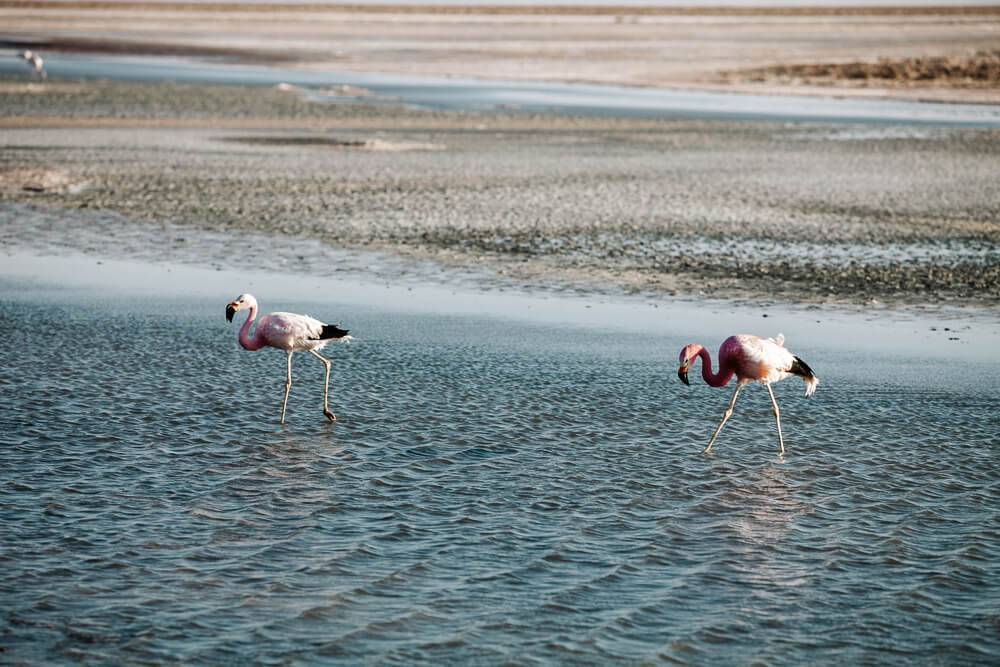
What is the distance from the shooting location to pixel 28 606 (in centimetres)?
715

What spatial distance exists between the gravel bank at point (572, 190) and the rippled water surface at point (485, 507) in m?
4.55

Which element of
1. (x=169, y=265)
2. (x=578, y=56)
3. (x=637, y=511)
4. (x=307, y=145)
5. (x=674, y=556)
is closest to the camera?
(x=674, y=556)

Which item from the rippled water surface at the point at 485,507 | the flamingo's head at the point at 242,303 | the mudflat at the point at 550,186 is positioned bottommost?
the rippled water surface at the point at 485,507

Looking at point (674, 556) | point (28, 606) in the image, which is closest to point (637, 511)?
point (674, 556)

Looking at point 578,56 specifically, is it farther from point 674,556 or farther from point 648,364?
point 674,556

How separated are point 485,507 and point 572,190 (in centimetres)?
1716

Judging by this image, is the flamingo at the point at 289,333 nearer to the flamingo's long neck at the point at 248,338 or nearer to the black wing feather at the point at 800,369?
the flamingo's long neck at the point at 248,338

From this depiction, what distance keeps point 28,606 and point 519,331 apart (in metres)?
8.13

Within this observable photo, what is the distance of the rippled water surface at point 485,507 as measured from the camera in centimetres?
699

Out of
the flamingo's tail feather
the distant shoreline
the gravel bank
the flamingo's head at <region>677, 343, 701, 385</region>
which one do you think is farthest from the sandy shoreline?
the flamingo's head at <region>677, 343, 701, 385</region>

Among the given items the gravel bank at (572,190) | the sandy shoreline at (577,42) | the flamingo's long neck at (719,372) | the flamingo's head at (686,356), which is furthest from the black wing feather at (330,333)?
the sandy shoreline at (577,42)

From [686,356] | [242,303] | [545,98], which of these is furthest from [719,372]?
[545,98]

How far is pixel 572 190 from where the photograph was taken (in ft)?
83.7

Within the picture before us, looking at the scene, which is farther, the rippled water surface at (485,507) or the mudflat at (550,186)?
the mudflat at (550,186)
